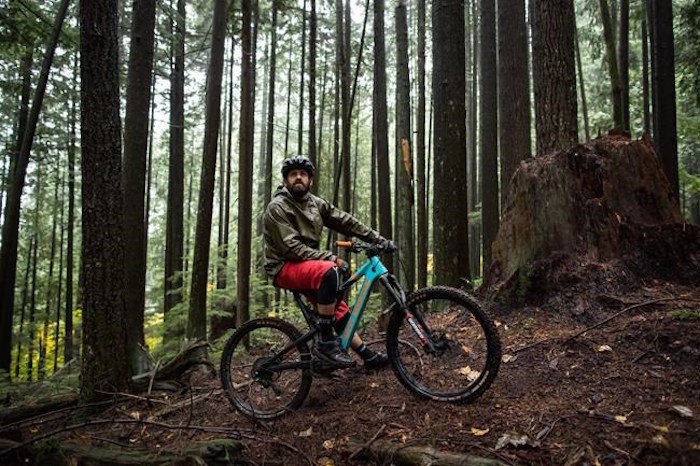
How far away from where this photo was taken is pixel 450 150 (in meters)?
6.74

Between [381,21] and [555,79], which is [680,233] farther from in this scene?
[381,21]

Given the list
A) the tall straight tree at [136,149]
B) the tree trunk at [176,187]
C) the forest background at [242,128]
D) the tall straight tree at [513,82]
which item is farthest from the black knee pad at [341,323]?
the tree trunk at [176,187]

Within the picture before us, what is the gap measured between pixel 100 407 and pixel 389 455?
124 inches

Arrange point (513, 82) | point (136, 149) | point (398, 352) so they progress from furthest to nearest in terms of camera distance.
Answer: point (513, 82) → point (136, 149) → point (398, 352)

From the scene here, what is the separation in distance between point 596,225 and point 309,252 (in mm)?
3091

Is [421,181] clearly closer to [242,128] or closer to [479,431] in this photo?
[242,128]

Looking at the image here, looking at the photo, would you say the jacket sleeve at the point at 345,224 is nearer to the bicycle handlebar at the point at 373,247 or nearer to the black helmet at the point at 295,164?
the bicycle handlebar at the point at 373,247

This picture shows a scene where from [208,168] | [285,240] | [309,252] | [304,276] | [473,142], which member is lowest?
[304,276]

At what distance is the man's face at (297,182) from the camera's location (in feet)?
14.6

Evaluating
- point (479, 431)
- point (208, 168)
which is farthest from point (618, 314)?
point (208, 168)

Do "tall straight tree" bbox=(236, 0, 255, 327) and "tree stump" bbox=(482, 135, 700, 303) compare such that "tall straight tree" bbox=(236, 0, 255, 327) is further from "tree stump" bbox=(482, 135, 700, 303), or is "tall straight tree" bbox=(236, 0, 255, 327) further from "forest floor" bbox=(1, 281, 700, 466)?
"tree stump" bbox=(482, 135, 700, 303)

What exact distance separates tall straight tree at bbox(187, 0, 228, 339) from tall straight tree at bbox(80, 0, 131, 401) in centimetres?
420

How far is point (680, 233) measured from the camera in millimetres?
4816

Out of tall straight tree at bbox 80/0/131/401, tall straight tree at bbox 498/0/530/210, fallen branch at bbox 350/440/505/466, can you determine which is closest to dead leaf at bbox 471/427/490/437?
fallen branch at bbox 350/440/505/466
